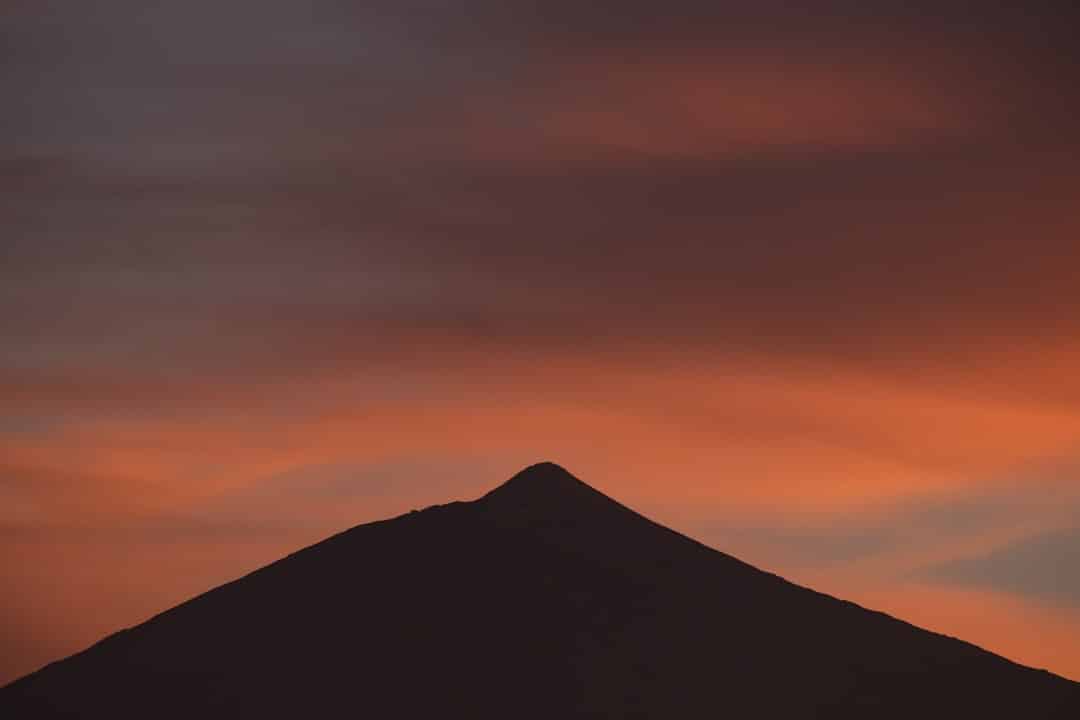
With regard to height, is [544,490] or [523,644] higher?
[544,490]

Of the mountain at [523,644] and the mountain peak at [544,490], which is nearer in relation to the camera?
the mountain at [523,644]

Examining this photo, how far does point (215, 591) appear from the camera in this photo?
4353 centimetres

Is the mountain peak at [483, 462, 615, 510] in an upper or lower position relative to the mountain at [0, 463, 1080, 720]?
upper

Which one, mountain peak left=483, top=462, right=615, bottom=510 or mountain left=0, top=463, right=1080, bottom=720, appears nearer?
mountain left=0, top=463, right=1080, bottom=720

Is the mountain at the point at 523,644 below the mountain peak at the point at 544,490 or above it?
below

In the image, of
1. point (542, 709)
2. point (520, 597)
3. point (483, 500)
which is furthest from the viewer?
point (483, 500)

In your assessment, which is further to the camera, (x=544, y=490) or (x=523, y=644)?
(x=544, y=490)

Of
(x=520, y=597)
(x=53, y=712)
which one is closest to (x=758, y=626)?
(x=520, y=597)

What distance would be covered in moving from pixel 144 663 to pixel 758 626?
49.4 ft

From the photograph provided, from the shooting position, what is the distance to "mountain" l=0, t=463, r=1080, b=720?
126 ft

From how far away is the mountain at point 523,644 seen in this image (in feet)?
126

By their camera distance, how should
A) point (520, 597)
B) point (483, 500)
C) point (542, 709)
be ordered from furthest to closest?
1. point (483, 500)
2. point (520, 597)
3. point (542, 709)

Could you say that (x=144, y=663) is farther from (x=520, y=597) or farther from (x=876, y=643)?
(x=876, y=643)

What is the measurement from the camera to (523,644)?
40.0 metres
